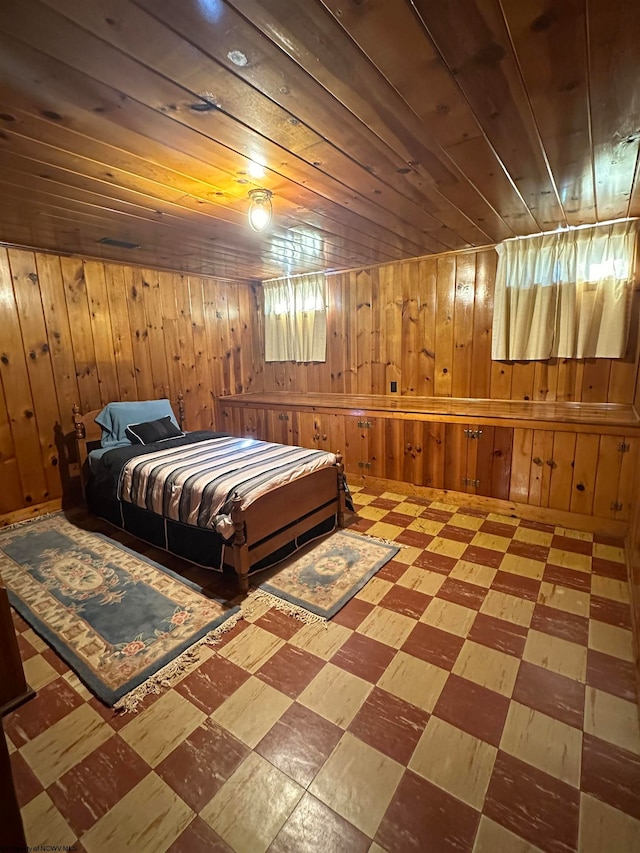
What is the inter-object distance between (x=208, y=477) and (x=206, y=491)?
0.14m

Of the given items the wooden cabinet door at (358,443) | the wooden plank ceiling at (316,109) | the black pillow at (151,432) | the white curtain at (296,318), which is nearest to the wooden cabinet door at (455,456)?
the wooden cabinet door at (358,443)

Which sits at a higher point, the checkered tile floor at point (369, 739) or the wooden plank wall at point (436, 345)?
the wooden plank wall at point (436, 345)

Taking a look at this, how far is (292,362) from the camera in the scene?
5.05m

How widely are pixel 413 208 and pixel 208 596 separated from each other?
268 cm

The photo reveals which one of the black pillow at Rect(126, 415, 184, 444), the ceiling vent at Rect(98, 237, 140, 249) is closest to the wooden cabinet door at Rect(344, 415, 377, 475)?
the black pillow at Rect(126, 415, 184, 444)

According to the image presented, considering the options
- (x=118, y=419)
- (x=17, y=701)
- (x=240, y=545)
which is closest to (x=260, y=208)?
(x=240, y=545)

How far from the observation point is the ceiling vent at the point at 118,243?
10.1ft

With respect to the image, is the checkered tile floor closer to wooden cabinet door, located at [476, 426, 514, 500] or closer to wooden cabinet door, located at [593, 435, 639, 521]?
wooden cabinet door, located at [593, 435, 639, 521]

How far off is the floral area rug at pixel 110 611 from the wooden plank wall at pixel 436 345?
2864 millimetres

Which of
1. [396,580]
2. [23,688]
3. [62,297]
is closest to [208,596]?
[23,688]

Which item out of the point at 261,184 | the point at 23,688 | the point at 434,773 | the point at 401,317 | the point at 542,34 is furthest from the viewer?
the point at 401,317

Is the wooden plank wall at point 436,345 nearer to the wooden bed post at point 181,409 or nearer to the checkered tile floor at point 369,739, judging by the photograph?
the wooden bed post at point 181,409

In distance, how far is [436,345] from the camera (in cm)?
397

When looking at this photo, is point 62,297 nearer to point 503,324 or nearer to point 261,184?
point 261,184
